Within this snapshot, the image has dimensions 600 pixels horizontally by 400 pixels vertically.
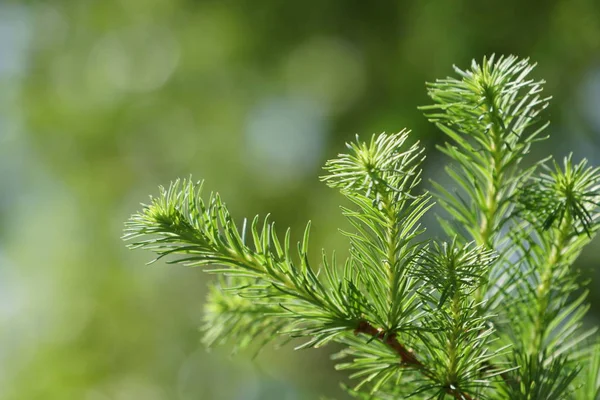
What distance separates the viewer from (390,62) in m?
1.36

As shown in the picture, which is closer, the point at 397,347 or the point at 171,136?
the point at 397,347

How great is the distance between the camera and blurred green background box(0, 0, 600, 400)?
1.30 m

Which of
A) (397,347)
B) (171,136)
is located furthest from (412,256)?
(171,136)

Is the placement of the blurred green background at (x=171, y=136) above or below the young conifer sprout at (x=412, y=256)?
above

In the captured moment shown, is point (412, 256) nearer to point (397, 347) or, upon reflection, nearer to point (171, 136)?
point (397, 347)

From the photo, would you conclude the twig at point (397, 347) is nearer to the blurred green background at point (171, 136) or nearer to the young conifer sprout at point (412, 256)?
the young conifer sprout at point (412, 256)

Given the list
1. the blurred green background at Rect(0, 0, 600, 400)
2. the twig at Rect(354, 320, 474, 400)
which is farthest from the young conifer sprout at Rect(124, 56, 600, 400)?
the blurred green background at Rect(0, 0, 600, 400)

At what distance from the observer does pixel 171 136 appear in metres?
1.68

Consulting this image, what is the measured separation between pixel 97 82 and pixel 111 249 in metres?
0.44

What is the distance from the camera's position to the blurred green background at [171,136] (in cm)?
130

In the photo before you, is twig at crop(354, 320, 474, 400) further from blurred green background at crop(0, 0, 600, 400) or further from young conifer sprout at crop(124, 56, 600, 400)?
blurred green background at crop(0, 0, 600, 400)

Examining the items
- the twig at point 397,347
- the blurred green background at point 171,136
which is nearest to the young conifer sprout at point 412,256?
the twig at point 397,347

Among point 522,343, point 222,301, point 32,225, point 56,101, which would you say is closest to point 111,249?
point 32,225

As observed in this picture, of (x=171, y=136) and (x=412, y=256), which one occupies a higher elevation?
(x=171, y=136)
